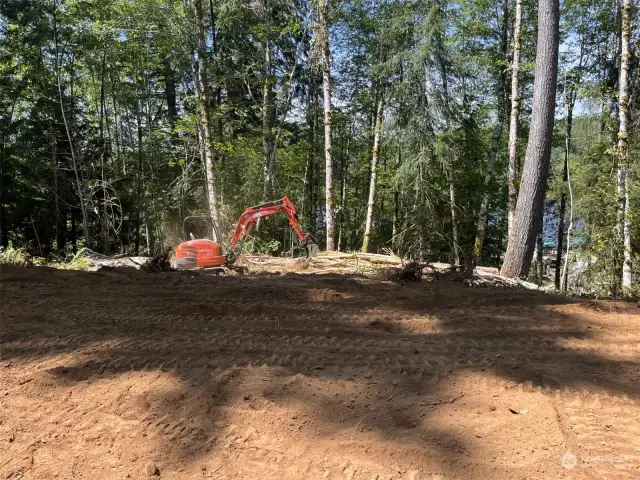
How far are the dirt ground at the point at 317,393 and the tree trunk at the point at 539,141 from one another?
315 centimetres

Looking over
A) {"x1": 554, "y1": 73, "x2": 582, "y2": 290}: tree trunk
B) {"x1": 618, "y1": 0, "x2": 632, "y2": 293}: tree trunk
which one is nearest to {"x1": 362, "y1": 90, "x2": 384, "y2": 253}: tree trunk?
{"x1": 554, "y1": 73, "x2": 582, "y2": 290}: tree trunk

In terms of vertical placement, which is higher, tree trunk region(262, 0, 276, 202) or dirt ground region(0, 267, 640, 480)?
tree trunk region(262, 0, 276, 202)

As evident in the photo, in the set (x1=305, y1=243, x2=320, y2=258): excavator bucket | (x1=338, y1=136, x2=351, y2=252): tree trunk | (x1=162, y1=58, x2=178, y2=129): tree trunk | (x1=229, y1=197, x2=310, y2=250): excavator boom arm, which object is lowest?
(x1=305, y1=243, x2=320, y2=258): excavator bucket

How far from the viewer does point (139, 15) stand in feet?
49.2

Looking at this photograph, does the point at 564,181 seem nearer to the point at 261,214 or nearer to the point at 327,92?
the point at 327,92

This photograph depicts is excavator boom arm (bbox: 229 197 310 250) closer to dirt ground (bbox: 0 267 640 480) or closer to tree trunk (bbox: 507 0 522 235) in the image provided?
dirt ground (bbox: 0 267 640 480)

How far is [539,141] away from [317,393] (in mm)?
6860

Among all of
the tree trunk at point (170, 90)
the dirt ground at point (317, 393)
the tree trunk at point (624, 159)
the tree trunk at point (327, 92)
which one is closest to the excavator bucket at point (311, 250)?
the tree trunk at point (327, 92)

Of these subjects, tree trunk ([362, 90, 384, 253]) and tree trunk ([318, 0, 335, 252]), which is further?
tree trunk ([362, 90, 384, 253])

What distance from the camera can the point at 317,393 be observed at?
9.12ft

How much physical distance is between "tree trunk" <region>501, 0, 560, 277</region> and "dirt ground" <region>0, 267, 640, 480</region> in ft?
10.3

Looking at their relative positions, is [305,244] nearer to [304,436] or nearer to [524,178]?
[524,178]

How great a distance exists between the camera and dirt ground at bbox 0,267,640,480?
2.21m

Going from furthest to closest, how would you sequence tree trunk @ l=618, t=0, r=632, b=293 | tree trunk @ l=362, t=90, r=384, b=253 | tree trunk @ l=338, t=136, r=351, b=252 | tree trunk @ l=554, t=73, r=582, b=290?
1. tree trunk @ l=338, t=136, r=351, b=252
2. tree trunk @ l=554, t=73, r=582, b=290
3. tree trunk @ l=362, t=90, r=384, b=253
4. tree trunk @ l=618, t=0, r=632, b=293
